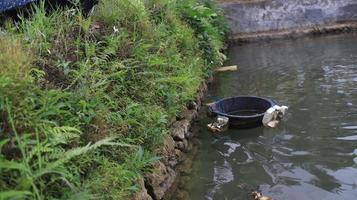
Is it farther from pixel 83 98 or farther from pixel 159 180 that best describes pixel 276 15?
pixel 83 98

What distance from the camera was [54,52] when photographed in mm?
4141

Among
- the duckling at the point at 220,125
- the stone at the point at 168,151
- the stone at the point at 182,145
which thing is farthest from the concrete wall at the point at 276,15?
the stone at the point at 168,151

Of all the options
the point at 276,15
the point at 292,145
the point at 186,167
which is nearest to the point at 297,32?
the point at 276,15

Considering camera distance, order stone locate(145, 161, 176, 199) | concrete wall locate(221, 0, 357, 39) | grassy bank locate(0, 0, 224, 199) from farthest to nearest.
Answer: concrete wall locate(221, 0, 357, 39) < stone locate(145, 161, 176, 199) < grassy bank locate(0, 0, 224, 199)

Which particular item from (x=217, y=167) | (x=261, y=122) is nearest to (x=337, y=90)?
(x=261, y=122)

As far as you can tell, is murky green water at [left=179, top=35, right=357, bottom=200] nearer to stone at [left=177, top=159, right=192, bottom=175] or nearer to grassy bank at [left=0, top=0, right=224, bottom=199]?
stone at [left=177, top=159, right=192, bottom=175]

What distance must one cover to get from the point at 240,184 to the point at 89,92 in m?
2.35

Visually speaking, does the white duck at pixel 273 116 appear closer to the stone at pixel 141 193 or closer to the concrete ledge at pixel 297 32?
the stone at pixel 141 193

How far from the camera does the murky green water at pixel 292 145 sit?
4977 millimetres

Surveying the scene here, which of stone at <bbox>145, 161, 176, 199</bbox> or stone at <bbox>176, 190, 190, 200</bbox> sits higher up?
stone at <bbox>145, 161, 176, 199</bbox>

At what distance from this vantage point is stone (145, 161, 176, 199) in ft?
14.6

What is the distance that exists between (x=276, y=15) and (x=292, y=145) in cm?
1077

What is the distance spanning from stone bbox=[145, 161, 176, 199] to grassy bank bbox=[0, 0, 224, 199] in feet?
0.65

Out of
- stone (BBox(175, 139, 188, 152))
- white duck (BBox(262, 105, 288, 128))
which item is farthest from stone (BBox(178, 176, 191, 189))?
white duck (BBox(262, 105, 288, 128))
